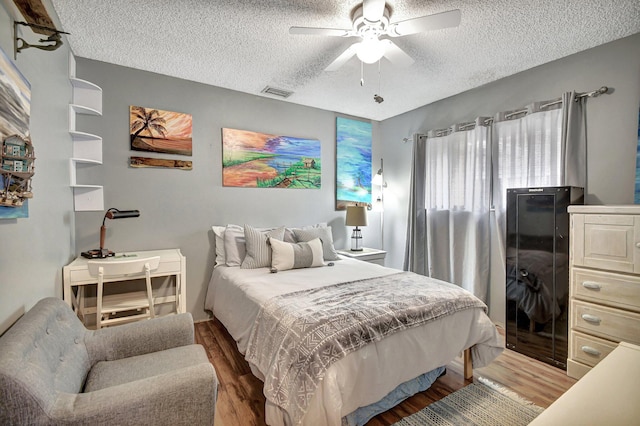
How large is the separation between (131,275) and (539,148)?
375 centimetres

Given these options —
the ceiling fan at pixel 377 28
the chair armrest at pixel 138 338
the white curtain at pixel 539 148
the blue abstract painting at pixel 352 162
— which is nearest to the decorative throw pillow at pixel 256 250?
the chair armrest at pixel 138 338

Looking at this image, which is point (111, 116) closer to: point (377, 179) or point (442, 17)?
point (442, 17)

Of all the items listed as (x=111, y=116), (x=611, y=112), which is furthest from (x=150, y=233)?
(x=611, y=112)

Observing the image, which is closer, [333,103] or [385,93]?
[385,93]

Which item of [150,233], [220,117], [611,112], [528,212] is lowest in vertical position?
[150,233]

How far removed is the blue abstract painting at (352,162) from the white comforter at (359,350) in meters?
1.50

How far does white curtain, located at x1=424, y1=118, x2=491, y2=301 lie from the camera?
10.5ft

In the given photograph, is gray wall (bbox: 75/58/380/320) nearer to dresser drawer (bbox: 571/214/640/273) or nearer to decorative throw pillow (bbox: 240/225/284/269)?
decorative throw pillow (bbox: 240/225/284/269)

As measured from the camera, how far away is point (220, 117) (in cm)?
329

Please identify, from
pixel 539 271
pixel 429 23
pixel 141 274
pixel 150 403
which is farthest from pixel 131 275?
pixel 539 271

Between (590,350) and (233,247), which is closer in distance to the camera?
(590,350)

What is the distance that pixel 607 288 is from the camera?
2.05m

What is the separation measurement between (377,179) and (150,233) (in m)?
3.00

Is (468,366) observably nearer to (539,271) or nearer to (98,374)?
(539,271)
